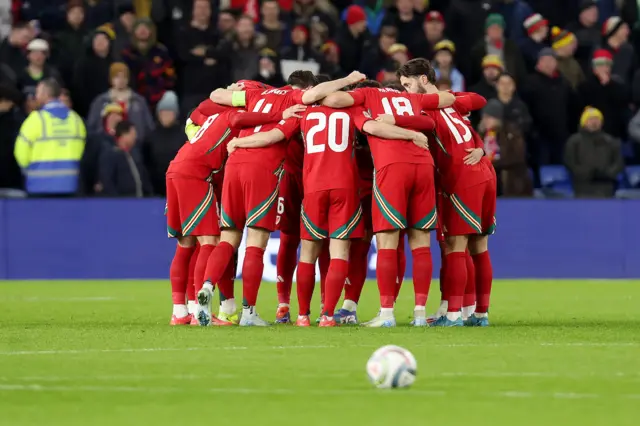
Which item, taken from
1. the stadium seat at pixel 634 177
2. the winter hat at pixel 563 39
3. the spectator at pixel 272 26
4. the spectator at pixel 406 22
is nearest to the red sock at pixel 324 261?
the spectator at pixel 272 26

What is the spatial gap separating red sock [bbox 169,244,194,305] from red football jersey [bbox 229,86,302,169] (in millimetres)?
1108

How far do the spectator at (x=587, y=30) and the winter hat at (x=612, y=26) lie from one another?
0.40 ft

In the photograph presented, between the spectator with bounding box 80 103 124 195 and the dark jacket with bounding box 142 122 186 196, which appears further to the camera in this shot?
the dark jacket with bounding box 142 122 186 196

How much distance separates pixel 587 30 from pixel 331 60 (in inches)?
173

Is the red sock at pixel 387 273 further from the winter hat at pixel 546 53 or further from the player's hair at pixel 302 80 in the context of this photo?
the winter hat at pixel 546 53

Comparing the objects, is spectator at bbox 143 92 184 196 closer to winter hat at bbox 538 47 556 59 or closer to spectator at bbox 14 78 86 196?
spectator at bbox 14 78 86 196

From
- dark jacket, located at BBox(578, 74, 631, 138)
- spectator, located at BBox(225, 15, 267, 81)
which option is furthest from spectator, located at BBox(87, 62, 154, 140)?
dark jacket, located at BBox(578, 74, 631, 138)

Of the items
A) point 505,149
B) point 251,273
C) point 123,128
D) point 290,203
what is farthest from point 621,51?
point 251,273

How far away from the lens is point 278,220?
13430 millimetres

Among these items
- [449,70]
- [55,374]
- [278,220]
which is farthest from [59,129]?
[55,374]

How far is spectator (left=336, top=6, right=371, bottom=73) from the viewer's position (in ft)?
74.2

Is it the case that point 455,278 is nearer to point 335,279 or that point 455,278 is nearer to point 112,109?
point 335,279

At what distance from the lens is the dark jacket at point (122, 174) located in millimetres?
20609

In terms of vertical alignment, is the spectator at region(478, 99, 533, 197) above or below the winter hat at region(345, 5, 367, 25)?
below
